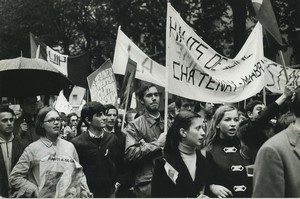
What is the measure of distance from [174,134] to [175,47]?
83.8 inches

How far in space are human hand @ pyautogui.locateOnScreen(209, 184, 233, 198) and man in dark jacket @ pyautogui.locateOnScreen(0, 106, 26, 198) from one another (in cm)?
192

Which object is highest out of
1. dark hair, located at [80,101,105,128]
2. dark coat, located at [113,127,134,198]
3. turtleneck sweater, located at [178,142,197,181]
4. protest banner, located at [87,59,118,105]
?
protest banner, located at [87,59,118,105]

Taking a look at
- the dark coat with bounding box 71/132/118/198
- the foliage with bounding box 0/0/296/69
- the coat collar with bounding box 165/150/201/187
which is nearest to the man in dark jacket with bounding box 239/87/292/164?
the coat collar with bounding box 165/150/201/187

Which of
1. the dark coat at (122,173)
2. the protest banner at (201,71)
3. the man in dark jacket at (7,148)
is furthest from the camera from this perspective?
the protest banner at (201,71)

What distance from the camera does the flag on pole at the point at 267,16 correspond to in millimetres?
8086

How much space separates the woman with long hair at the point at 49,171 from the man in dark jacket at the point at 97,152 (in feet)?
1.45

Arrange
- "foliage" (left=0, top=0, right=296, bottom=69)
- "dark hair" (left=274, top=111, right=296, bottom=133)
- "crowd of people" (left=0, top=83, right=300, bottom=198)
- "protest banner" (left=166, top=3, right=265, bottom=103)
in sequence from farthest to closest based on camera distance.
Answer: "foliage" (left=0, top=0, right=296, bottom=69)
"protest banner" (left=166, top=3, right=265, bottom=103)
"dark hair" (left=274, top=111, right=296, bottom=133)
"crowd of people" (left=0, top=83, right=300, bottom=198)

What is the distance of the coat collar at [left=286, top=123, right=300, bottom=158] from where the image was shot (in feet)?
11.6

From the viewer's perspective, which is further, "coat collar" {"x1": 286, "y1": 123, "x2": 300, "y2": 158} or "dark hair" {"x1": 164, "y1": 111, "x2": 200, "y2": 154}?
"dark hair" {"x1": 164, "y1": 111, "x2": 200, "y2": 154}

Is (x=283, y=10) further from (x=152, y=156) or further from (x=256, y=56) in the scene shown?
(x=152, y=156)

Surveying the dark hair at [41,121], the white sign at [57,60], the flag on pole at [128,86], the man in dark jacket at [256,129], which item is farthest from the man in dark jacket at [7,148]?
the white sign at [57,60]

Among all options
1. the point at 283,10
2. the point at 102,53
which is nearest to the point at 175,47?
the point at 283,10

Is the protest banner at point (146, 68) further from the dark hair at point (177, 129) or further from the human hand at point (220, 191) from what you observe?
the human hand at point (220, 191)

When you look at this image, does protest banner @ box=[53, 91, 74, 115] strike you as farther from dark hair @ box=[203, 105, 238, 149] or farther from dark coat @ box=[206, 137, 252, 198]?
dark coat @ box=[206, 137, 252, 198]
